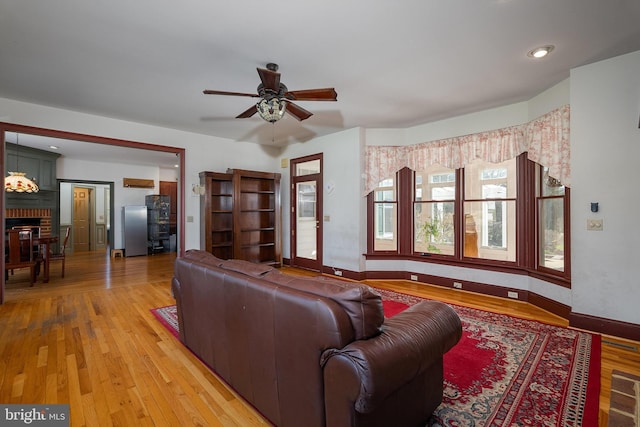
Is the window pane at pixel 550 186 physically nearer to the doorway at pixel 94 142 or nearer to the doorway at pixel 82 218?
the doorway at pixel 94 142

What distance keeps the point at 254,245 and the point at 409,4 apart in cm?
486

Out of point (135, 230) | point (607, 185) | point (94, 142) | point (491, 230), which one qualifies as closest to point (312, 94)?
point (607, 185)

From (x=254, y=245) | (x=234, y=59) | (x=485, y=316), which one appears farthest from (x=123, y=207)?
(x=485, y=316)

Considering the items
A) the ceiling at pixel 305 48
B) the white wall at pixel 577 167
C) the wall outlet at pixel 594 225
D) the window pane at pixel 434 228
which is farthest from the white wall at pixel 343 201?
the wall outlet at pixel 594 225

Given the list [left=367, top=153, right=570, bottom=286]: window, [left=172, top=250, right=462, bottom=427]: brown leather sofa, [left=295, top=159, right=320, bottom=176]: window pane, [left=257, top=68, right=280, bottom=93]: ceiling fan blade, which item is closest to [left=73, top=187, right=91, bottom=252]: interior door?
[left=295, top=159, right=320, bottom=176]: window pane

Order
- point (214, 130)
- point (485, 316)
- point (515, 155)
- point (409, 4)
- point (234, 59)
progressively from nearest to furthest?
point (409, 4) < point (234, 59) < point (485, 316) < point (515, 155) < point (214, 130)

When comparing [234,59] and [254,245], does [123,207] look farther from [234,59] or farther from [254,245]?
[234,59]

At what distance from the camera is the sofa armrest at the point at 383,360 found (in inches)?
43.1

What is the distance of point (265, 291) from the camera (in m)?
1.53

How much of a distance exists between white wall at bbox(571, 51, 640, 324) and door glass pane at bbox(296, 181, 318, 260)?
4012 mm

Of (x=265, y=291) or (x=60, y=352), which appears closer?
(x=265, y=291)

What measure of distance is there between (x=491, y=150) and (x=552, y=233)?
4.29 ft

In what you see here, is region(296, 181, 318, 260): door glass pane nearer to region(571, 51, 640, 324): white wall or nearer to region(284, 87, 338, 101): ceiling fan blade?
region(284, 87, 338, 101): ceiling fan blade

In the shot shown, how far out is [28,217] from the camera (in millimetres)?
6191
